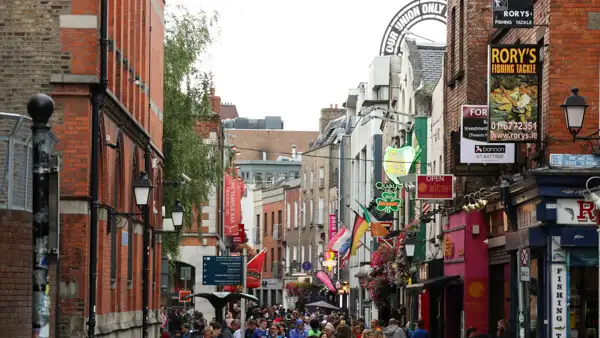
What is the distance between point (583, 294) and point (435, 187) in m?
11.7

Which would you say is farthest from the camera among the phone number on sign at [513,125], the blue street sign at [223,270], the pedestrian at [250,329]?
the blue street sign at [223,270]

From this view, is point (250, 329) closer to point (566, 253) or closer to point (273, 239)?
point (566, 253)

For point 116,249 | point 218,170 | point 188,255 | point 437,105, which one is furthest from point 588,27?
point 188,255

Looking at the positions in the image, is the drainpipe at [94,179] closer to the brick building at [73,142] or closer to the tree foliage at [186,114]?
the brick building at [73,142]

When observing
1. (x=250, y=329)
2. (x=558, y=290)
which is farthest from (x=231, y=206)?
(x=558, y=290)

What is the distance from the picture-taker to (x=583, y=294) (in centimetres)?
2642

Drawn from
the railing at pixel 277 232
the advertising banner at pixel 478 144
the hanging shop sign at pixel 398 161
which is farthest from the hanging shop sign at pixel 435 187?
the railing at pixel 277 232

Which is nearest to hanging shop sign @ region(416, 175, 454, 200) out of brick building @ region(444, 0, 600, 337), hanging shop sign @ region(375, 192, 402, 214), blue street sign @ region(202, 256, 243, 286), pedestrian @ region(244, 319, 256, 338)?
blue street sign @ region(202, 256, 243, 286)

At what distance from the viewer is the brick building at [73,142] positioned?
61.3 feet

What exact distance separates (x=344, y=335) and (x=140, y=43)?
41.8ft

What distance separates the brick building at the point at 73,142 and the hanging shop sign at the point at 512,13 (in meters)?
7.26

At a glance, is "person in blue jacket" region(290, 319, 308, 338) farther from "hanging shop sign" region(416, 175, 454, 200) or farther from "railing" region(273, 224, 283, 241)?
"railing" region(273, 224, 283, 241)

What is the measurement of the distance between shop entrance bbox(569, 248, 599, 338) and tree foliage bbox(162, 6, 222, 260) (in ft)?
68.3

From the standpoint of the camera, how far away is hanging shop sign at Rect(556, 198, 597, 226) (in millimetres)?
26156
